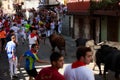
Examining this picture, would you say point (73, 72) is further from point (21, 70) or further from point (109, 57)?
point (21, 70)

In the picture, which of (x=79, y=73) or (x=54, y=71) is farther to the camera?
(x=79, y=73)

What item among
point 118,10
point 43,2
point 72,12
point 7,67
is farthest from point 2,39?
point 43,2

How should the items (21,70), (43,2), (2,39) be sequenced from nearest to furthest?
(21,70)
(2,39)
(43,2)

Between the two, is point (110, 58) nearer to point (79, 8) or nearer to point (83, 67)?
point (83, 67)

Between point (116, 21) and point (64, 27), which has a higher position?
point (116, 21)

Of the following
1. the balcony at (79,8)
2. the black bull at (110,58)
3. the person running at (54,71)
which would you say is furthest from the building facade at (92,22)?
the person running at (54,71)

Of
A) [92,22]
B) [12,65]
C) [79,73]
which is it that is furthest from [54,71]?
[92,22]

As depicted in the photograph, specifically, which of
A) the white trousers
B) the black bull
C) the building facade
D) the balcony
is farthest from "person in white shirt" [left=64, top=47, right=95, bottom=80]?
the balcony

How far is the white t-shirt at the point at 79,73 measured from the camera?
6.12m

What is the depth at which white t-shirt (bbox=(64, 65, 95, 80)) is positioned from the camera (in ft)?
20.1

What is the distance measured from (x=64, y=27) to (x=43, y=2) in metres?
19.4

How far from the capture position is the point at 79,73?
6.21m

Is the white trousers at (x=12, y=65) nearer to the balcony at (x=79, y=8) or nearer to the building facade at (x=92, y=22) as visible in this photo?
the building facade at (x=92, y=22)

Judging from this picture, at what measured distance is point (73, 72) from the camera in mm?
6355
